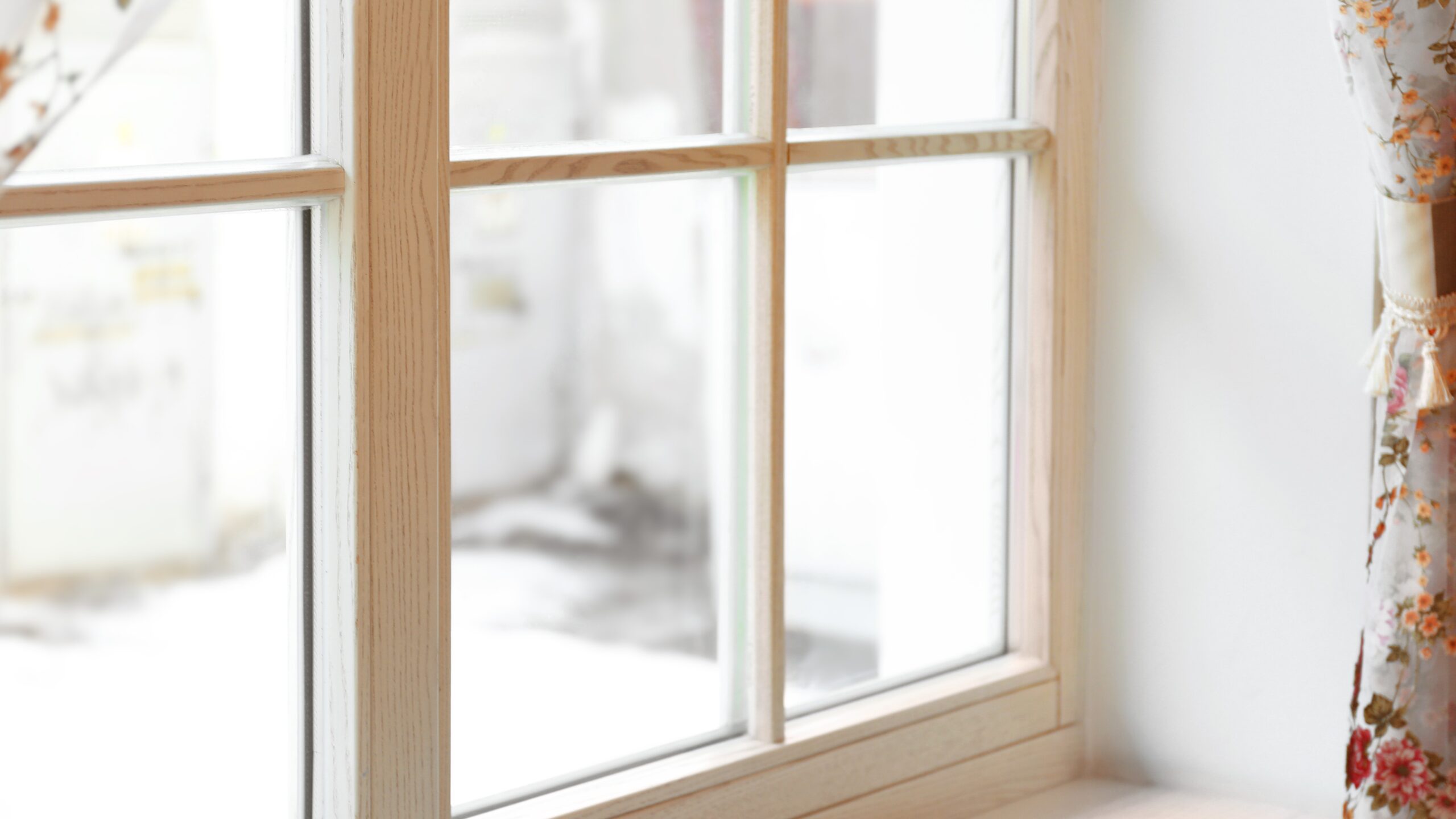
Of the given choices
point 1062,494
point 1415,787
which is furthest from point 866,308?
point 1415,787

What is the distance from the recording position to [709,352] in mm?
1489

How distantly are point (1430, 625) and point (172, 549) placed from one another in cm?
113

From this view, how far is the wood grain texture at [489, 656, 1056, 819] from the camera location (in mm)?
1193

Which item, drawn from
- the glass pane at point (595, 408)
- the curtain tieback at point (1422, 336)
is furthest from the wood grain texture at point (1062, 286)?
the glass pane at point (595, 408)

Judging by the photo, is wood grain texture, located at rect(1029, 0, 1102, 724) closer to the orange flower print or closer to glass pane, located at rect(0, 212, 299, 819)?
the orange flower print

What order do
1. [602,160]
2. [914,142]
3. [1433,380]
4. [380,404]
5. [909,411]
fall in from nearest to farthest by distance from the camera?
[380,404]
[602,160]
[1433,380]
[914,142]
[909,411]

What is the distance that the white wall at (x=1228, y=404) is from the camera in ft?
4.77

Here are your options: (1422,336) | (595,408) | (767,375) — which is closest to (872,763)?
(767,375)

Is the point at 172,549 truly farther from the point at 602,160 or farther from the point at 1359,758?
the point at 1359,758

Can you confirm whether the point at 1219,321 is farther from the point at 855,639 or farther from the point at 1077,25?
the point at 855,639

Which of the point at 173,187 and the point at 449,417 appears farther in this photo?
the point at 449,417

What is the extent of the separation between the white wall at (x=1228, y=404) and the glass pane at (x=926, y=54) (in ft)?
0.40

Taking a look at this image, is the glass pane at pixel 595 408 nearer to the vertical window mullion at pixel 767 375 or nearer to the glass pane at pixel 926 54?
the glass pane at pixel 926 54

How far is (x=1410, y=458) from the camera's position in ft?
4.20
